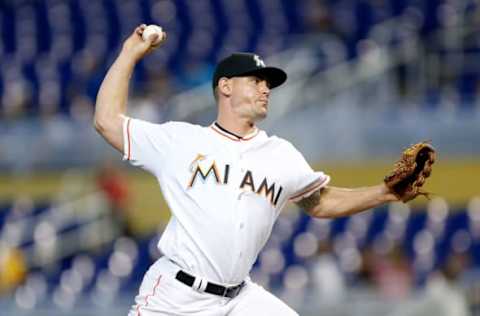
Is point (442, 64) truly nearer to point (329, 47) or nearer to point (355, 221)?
point (329, 47)

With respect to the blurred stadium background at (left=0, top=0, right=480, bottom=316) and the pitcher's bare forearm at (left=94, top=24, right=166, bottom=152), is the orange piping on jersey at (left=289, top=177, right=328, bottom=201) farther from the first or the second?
the blurred stadium background at (left=0, top=0, right=480, bottom=316)

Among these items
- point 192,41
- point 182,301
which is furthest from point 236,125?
point 192,41

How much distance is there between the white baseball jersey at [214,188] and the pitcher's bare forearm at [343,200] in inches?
9.0

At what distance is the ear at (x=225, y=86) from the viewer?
24.0 ft

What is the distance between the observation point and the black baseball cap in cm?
727

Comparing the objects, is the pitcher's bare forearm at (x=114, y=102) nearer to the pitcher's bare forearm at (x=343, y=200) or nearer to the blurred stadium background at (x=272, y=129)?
the pitcher's bare forearm at (x=343, y=200)

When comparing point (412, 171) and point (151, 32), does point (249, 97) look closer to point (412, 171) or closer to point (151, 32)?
point (151, 32)

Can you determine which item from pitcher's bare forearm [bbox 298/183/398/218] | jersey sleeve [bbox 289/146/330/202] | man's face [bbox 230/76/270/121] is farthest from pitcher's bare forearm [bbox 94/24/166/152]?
pitcher's bare forearm [bbox 298/183/398/218]

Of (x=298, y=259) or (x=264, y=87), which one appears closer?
(x=264, y=87)

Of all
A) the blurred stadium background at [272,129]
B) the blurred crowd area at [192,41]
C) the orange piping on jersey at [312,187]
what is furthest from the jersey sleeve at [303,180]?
the blurred crowd area at [192,41]

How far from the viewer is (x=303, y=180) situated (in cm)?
733

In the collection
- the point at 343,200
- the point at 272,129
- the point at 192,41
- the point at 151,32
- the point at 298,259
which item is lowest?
the point at 298,259

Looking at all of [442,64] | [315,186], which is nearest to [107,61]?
[442,64]

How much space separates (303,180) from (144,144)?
2.73ft
